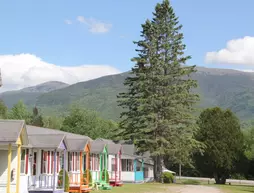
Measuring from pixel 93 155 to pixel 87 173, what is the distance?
733 centimetres

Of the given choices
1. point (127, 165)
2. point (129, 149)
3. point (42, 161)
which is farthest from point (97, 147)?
point (129, 149)

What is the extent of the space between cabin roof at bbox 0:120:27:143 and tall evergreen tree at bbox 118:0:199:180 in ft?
88.7

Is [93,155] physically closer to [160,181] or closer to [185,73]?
[160,181]

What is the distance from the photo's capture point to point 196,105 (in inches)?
2148

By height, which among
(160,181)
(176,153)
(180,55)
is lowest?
(160,181)

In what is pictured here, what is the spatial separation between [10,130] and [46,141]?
584cm

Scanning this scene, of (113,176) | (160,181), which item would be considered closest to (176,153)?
(160,181)

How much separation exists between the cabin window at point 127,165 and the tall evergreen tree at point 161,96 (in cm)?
488

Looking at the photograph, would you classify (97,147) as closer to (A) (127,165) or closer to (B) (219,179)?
(A) (127,165)

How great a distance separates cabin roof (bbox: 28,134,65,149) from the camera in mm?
29500

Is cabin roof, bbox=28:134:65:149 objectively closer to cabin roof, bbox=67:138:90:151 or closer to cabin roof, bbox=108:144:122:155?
cabin roof, bbox=67:138:90:151

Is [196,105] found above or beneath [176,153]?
above

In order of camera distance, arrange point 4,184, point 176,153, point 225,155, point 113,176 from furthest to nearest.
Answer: point 225,155 < point 176,153 < point 113,176 < point 4,184

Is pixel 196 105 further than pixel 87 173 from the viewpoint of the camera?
Yes
